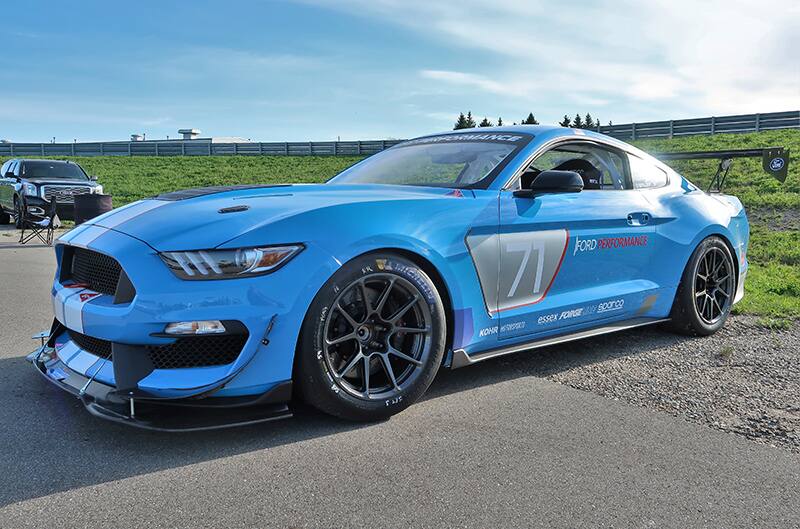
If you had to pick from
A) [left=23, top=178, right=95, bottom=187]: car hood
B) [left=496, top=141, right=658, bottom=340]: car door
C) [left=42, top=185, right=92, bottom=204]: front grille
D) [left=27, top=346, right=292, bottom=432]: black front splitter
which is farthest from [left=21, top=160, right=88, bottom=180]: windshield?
[left=27, top=346, right=292, bottom=432]: black front splitter

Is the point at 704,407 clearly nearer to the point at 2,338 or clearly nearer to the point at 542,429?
the point at 542,429

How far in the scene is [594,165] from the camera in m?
4.75

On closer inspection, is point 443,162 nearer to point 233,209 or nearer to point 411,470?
point 233,209

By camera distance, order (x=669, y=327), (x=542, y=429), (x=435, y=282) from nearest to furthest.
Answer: (x=542, y=429)
(x=435, y=282)
(x=669, y=327)

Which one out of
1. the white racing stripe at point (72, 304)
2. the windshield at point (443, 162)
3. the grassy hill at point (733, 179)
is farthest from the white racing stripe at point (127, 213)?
the grassy hill at point (733, 179)

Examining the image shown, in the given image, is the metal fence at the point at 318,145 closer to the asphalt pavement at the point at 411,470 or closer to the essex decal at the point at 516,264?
the essex decal at the point at 516,264

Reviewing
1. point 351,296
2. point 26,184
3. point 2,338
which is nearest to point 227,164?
point 26,184

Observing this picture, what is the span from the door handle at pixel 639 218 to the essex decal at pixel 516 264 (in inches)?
27.3

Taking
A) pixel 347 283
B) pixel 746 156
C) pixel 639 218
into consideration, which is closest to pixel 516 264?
pixel 347 283

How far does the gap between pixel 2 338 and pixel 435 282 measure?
3.24m

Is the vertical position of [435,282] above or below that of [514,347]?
above

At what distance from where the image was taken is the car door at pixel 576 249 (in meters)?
3.75

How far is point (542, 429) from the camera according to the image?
316cm

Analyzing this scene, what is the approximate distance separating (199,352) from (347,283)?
28.0 inches
